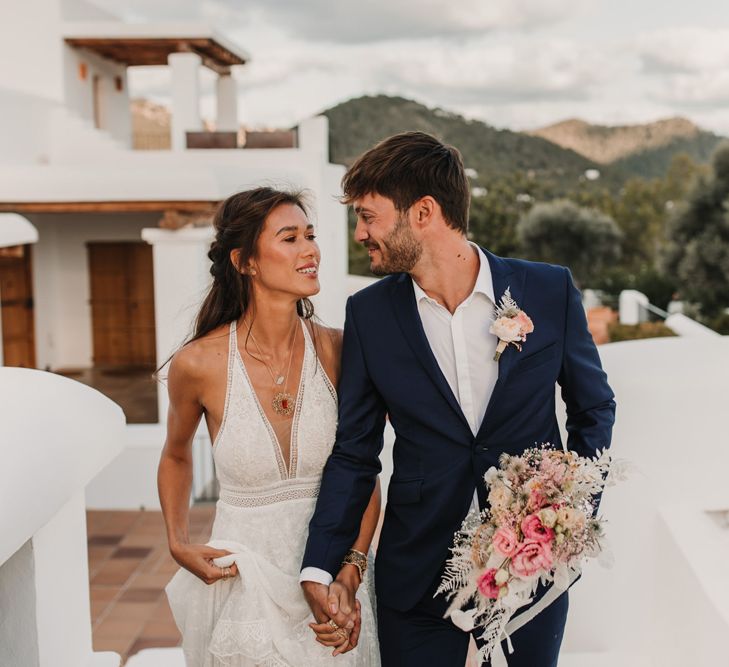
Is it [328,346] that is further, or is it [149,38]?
[149,38]

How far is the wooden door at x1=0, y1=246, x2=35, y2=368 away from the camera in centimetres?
1363

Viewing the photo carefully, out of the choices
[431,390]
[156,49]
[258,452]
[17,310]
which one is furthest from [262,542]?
[156,49]

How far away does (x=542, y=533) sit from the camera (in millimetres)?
2135

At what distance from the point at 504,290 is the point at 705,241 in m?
20.1

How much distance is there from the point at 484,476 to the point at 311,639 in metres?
0.71

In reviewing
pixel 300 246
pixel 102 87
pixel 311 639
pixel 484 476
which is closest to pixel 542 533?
pixel 484 476

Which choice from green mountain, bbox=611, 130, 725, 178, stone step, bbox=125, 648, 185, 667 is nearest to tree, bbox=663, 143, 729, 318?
stone step, bbox=125, 648, 185, 667

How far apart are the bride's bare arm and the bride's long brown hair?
0.14m

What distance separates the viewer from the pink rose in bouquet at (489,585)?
2191 millimetres

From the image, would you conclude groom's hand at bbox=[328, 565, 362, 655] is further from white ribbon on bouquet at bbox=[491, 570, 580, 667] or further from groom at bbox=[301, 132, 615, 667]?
white ribbon on bouquet at bbox=[491, 570, 580, 667]

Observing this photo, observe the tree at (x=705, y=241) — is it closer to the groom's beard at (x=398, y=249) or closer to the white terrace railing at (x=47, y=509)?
the groom's beard at (x=398, y=249)

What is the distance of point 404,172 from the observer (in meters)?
2.50

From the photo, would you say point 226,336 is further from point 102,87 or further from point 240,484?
point 102,87

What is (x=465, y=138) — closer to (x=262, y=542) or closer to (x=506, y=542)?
(x=262, y=542)
